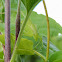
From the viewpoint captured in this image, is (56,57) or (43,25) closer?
(56,57)

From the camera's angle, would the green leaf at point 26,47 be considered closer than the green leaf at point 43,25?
Yes

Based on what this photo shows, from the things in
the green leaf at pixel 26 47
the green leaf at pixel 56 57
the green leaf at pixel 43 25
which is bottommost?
the green leaf at pixel 56 57

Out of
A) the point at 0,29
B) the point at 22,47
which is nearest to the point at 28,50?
the point at 22,47

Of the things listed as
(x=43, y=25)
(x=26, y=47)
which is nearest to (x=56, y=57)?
(x=26, y=47)

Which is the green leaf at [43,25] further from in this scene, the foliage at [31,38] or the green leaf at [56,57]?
the green leaf at [56,57]

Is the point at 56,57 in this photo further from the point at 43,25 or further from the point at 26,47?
the point at 43,25

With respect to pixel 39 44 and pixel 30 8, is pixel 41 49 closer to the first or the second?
pixel 39 44

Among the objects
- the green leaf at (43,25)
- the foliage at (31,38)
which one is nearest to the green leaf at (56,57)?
the foliage at (31,38)

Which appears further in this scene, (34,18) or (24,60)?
(34,18)

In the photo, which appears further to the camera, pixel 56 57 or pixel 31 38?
pixel 31 38

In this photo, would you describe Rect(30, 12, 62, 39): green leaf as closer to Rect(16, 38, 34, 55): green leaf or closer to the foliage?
the foliage

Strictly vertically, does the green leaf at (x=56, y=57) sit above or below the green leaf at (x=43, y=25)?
below
